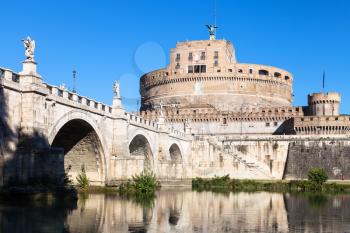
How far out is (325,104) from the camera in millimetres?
84688

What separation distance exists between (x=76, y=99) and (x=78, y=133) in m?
4.69

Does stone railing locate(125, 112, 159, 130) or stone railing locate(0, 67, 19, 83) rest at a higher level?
stone railing locate(0, 67, 19, 83)

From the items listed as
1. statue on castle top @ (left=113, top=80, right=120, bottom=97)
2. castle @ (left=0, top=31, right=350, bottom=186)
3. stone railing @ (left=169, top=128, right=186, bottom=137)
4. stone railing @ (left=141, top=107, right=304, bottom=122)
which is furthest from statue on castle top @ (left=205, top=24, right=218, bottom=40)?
statue on castle top @ (left=113, top=80, right=120, bottom=97)

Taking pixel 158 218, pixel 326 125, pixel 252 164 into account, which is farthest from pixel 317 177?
pixel 158 218

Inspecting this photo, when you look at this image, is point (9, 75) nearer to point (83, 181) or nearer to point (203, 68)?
point (83, 181)

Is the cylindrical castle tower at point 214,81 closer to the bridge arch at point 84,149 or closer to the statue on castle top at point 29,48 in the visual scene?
the bridge arch at point 84,149

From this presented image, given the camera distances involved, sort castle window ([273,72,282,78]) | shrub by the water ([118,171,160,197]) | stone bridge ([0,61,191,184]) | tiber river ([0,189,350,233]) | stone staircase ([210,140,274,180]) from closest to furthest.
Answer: tiber river ([0,189,350,233]) → stone bridge ([0,61,191,184]) → shrub by the water ([118,171,160,197]) → stone staircase ([210,140,274,180]) → castle window ([273,72,282,78])

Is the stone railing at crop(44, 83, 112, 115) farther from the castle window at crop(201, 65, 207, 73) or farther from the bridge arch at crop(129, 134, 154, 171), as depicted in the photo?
the castle window at crop(201, 65, 207, 73)

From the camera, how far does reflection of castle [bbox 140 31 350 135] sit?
286 feet

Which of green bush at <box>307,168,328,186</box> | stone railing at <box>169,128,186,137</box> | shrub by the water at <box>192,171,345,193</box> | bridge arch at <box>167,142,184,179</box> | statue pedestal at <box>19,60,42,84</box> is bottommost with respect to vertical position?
shrub by the water at <box>192,171,345,193</box>

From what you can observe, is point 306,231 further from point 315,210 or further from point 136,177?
point 136,177

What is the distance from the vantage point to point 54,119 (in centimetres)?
3378

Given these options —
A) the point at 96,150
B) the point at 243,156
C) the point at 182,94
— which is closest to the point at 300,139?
the point at 243,156

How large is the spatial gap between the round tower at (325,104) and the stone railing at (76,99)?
162 feet
